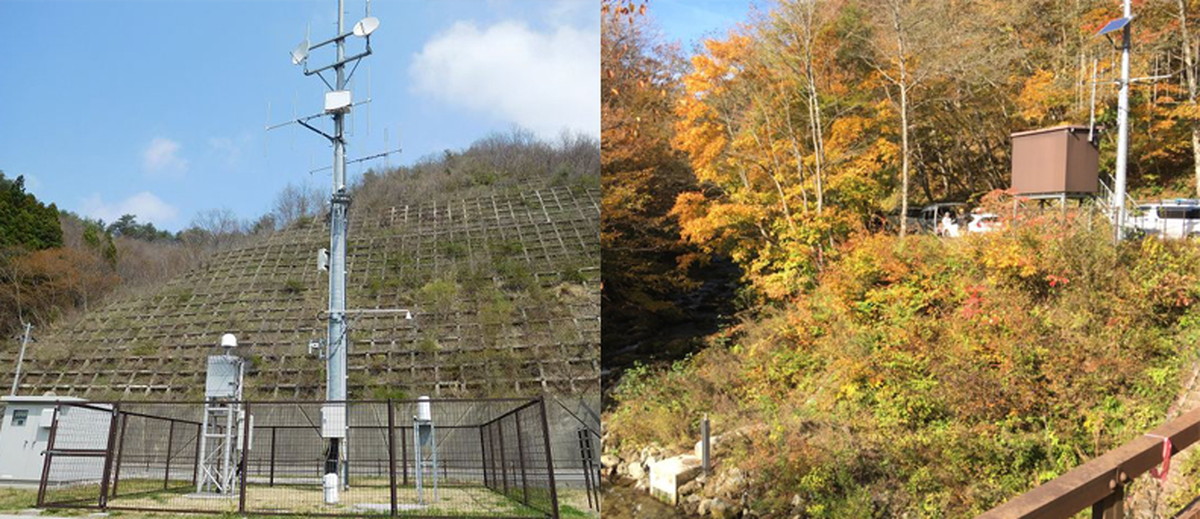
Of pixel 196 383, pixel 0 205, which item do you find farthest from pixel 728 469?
pixel 0 205

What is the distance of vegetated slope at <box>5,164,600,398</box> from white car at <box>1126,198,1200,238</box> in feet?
29.1

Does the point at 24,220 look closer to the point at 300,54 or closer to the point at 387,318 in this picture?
the point at 387,318

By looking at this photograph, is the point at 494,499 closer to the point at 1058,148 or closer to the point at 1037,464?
the point at 1037,464

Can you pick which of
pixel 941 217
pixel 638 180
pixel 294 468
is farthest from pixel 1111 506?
pixel 294 468

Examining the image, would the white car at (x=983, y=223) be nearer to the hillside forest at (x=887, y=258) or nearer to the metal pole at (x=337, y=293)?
the hillside forest at (x=887, y=258)

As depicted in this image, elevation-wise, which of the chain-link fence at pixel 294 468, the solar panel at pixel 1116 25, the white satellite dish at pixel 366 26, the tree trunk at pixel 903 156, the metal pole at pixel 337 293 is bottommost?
the chain-link fence at pixel 294 468

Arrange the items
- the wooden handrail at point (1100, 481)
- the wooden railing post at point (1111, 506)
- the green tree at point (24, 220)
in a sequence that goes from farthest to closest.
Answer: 1. the green tree at point (24, 220)
2. the wooden railing post at point (1111, 506)
3. the wooden handrail at point (1100, 481)

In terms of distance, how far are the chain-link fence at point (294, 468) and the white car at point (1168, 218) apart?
436 cm

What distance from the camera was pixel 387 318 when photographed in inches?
645

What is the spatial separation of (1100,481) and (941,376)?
3918mm

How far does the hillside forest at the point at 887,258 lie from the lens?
462 cm

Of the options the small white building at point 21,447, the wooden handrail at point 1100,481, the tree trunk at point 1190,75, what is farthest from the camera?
the small white building at point 21,447

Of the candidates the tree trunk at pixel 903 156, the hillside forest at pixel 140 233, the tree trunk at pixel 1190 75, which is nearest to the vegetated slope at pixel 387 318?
the hillside forest at pixel 140 233

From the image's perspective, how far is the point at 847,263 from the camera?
631cm
